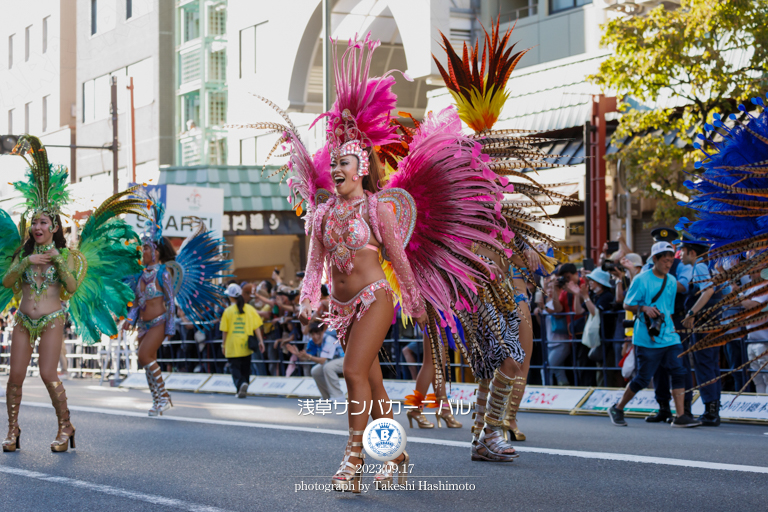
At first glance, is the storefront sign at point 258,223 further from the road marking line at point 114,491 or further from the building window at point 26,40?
the road marking line at point 114,491

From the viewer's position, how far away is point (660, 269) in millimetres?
10203

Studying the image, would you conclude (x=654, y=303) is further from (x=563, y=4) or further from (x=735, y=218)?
(x=563, y=4)

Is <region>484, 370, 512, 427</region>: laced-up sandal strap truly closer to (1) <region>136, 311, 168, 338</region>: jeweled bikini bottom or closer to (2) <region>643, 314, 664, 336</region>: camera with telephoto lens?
(2) <region>643, 314, 664, 336</region>: camera with telephoto lens

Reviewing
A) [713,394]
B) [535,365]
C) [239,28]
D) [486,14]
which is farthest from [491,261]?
[239,28]

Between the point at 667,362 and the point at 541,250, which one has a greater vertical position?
the point at 541,250

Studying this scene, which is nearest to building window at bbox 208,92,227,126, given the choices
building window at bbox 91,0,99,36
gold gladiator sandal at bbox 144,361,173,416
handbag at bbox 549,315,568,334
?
building window at bbox 91,0,99,36

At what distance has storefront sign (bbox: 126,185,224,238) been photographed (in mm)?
17078

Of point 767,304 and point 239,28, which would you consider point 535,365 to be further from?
point 239,28

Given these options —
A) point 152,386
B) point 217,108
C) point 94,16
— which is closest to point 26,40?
point 94,16

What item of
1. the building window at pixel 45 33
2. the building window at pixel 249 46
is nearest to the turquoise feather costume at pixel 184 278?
the building window at pixel 249 46

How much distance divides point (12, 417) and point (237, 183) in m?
23.9

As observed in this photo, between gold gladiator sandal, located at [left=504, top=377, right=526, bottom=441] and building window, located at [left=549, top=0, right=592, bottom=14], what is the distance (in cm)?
1979

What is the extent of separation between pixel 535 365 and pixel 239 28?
25222mm

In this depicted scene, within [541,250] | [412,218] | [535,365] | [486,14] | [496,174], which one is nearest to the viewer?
[412,218]
